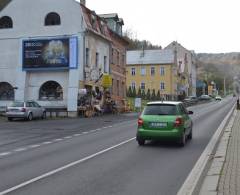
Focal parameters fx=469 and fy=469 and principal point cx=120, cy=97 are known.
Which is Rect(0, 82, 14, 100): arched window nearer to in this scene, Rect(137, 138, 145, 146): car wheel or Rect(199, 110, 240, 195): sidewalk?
Rect(137, 138, 145, 146): car wheel

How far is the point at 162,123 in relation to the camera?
16156 mm

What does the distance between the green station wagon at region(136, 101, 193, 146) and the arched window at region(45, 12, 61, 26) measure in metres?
27.5

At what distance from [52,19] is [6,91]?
315 inches

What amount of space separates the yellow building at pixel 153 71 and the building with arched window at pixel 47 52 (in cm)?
5833

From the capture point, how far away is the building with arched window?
4138 centimetres

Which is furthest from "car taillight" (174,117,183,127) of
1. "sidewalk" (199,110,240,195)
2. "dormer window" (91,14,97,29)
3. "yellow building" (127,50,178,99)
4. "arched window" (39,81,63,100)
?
"yellow building" (127,50,178,99)

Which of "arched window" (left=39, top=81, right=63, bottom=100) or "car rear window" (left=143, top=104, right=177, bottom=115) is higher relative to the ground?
"arched window" (left=39, top=81, right=63, bottom=100)

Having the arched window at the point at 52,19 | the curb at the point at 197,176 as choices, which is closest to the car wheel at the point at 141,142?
the curb at the point at 197,176

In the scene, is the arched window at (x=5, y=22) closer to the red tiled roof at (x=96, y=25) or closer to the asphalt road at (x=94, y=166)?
the red tiled roof at (x=96, y=25)

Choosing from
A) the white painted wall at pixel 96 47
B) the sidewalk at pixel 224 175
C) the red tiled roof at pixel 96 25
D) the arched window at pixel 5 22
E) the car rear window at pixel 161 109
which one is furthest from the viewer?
the arched window at pixel 5 22

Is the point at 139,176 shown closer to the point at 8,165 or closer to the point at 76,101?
the point at 8,165

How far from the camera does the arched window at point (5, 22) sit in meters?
44.4

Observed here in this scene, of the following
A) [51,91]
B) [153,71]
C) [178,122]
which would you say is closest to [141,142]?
[178,122]

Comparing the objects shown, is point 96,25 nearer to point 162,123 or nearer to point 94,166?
point 162,123
